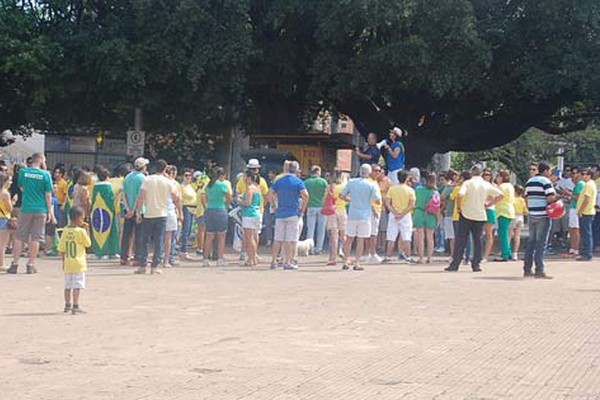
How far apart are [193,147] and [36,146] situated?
1682cm

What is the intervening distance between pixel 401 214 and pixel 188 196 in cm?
427

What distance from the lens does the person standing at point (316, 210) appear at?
74.4 ft

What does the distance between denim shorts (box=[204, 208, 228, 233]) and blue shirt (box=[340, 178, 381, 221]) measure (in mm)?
2369

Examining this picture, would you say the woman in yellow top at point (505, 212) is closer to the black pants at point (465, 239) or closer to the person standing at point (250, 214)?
the black pants at point (465, 239)

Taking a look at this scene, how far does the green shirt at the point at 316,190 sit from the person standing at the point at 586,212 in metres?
5.38

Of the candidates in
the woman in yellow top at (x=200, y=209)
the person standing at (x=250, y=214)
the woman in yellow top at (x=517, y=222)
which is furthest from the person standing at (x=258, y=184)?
the woman in yellow top at (x=517, y=222)

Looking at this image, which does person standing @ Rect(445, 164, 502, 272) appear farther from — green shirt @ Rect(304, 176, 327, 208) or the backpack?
green shirt @ Rect(304, 176, 327, 208)

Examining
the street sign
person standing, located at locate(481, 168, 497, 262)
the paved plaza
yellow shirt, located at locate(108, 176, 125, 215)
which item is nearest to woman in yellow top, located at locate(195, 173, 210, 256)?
yellow shirt, located at locate(108, 176, 125, 215)

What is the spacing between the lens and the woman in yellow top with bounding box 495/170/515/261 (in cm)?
2108

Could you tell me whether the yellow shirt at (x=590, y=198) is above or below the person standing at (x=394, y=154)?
below

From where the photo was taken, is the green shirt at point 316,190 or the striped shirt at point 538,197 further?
the green shirt at point 316,190

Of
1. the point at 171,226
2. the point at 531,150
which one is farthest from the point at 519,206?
the point at 531,150

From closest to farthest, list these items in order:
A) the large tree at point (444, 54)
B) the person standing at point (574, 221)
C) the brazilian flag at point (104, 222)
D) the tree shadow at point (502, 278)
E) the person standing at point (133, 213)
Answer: the tree shadow at point (502, 278) → the person standing at point (133, 213) → the brazilian flag at point (104, 222) → the person standing at point (574, 221) → the large tree at point (444, 54)

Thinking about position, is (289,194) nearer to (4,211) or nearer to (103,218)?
(103,218)
